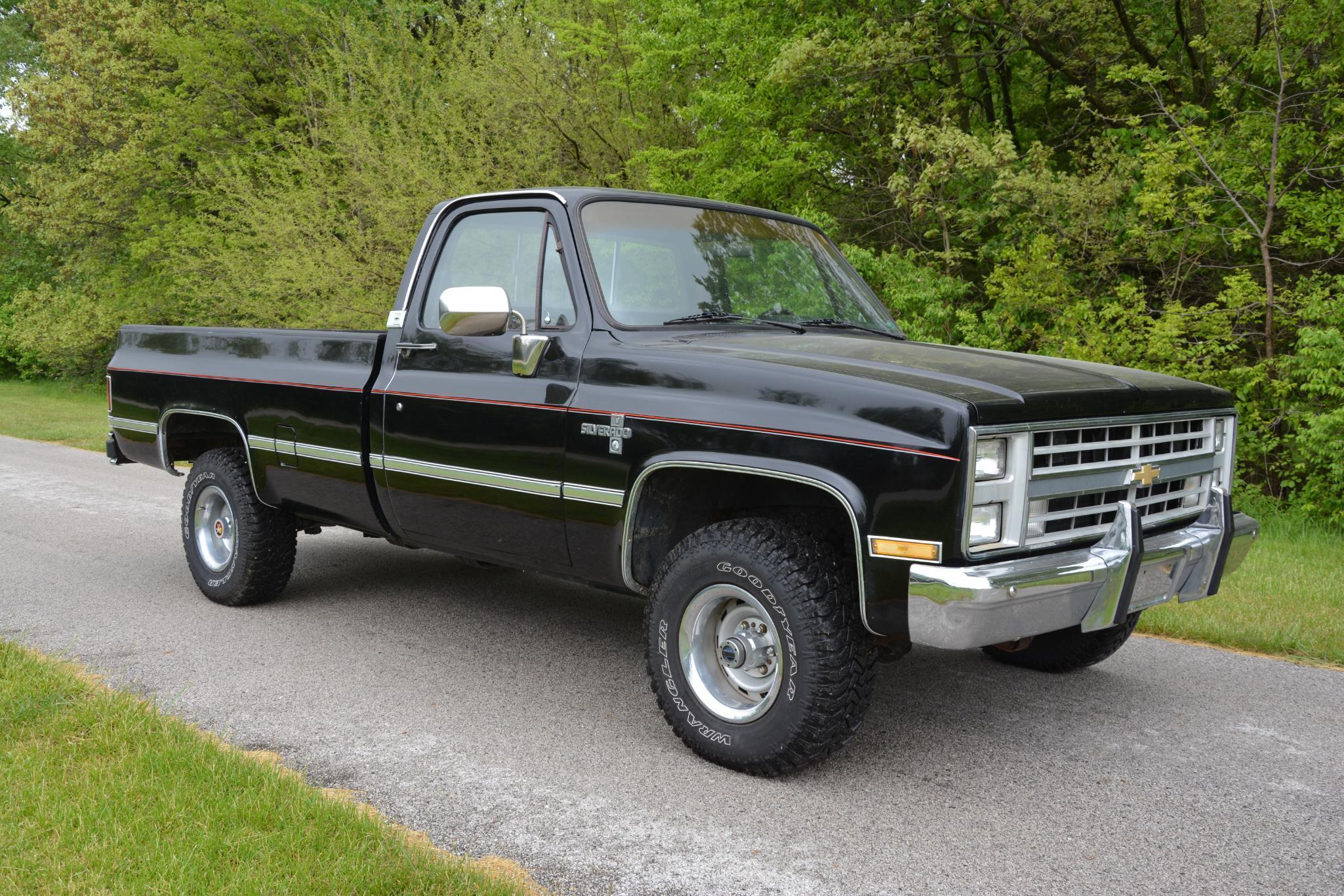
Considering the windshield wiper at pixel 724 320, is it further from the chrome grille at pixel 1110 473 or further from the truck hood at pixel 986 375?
the chrome grille at pixel 1110 473

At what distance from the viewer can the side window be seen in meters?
4.71

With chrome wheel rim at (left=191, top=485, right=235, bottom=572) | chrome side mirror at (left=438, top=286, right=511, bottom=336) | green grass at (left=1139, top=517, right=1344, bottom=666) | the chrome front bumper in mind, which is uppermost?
chrome side mirror at (left=438, top=286, right=511, bottom=336)

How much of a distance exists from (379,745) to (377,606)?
7.35 feet

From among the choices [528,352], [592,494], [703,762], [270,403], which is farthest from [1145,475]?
[270,403]

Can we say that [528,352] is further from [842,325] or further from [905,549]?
[905,549]

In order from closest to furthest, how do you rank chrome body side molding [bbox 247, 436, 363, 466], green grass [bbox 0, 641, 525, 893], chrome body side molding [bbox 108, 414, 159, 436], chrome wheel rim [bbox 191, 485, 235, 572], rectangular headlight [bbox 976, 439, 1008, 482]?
green grass [bbox 0, 641, 525, 893]
rectangular headlight [bbox 976, 439, 1008, 482]
chrome body side molding [bbox 247, 436, 363, 466]
chrome wheel rim [bbox 191, 485, 235, 572]
chrome body side molding [bbox 108, 414, 159, 436]

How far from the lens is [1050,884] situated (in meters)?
3.16

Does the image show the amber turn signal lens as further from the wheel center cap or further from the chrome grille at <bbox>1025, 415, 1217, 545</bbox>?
the wheel center cap

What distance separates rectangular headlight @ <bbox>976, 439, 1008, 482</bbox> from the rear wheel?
5.33 feet

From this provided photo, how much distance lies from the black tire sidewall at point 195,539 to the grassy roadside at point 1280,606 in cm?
505

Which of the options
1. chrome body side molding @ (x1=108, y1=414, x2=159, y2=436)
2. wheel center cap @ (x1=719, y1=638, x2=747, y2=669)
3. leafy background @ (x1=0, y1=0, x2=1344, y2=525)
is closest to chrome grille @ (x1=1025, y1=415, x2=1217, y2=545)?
wheel center cap @ (x1=719, y1=638, x2=747, y2=669)

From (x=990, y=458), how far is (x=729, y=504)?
3.62 feet

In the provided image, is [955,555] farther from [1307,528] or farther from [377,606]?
[1307,528]

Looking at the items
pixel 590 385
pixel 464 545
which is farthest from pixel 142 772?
pixel 590 385
